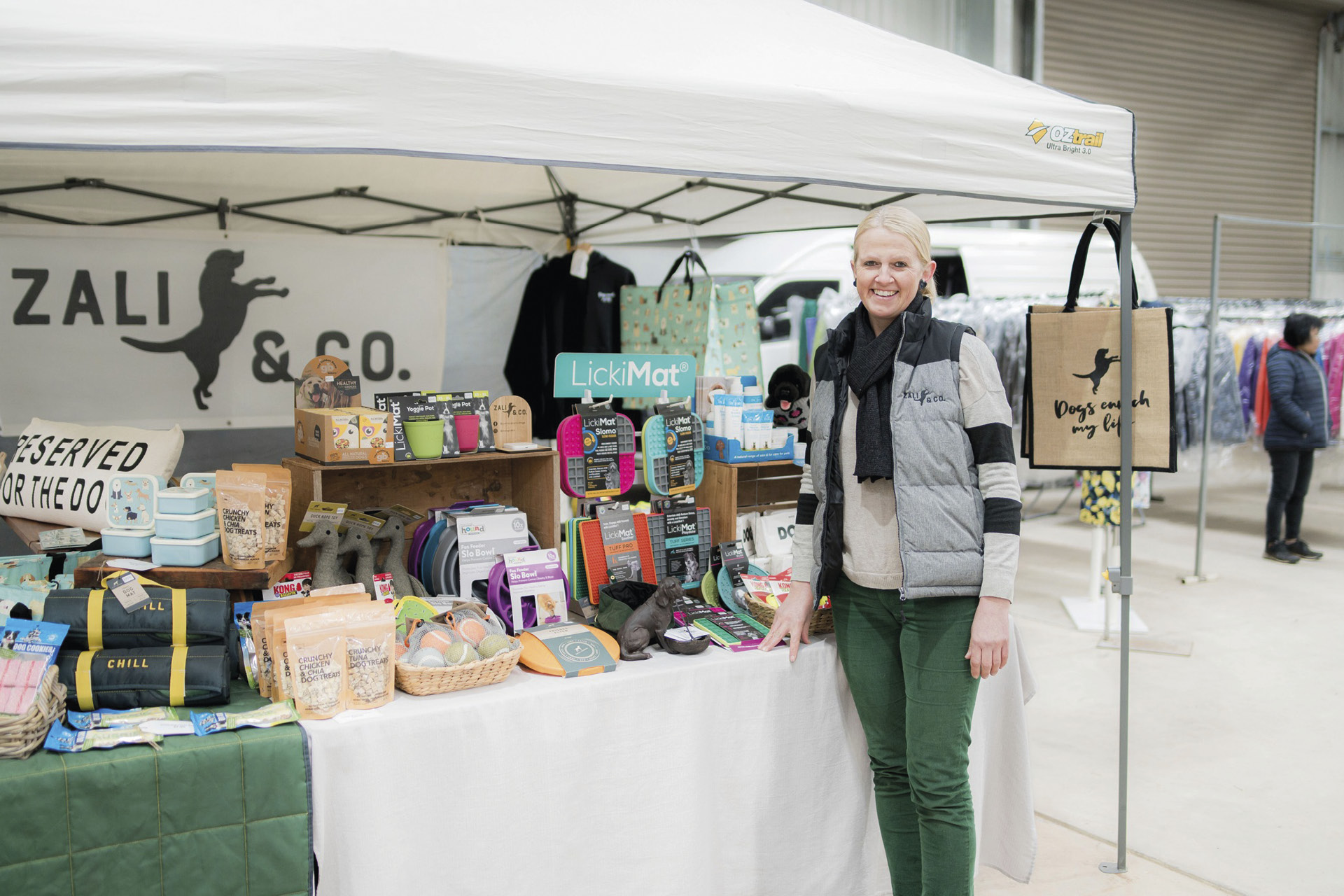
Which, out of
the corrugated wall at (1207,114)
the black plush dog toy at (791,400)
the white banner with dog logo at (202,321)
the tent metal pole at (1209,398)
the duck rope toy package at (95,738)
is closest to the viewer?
the duck rope toy package at (95,738)

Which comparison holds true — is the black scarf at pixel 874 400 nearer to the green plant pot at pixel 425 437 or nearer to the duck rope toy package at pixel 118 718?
the green plant pot at pixel 425 437

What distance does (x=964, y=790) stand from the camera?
1.97 m

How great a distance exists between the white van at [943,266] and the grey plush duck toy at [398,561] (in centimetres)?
349

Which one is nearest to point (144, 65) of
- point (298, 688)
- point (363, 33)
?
point (363, 33)

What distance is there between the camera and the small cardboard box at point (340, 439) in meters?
2.41

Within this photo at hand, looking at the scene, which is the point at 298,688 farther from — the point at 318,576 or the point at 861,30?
the point at 861,30

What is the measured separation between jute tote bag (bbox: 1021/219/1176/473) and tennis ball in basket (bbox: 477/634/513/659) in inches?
57.8

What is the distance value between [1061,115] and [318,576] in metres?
2.18

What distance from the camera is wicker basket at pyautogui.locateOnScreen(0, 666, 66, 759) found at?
1.64 meters

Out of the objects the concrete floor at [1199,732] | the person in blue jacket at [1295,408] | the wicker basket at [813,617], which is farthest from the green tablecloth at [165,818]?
the person in blue jacket at [1295,408]

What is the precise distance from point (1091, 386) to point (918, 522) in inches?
39.7

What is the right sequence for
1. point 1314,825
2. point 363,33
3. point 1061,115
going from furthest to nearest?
point 1314,825, point 1061,115, point 363,33

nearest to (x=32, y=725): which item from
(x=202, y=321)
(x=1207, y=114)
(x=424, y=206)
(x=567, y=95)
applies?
(x=567, y=95)

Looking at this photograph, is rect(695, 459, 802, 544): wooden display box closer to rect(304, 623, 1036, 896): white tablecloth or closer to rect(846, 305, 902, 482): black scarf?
rect(304, 623, 1036, 896): white tablecloth
